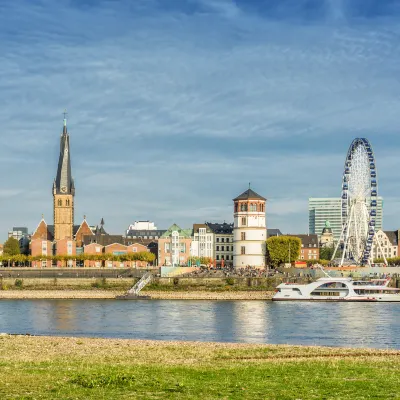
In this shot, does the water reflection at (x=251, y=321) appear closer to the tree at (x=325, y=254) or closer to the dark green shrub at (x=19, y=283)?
the dark green shrub at (x=19, y=283)

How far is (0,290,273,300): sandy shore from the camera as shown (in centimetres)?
8944

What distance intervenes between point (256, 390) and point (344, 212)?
9720 centimetres

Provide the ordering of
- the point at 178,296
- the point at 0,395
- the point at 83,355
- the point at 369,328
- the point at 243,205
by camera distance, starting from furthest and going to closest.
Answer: the point at 243,205
the point at 178,296
the point at 369,328
the point at 83,355
the point at 0,395

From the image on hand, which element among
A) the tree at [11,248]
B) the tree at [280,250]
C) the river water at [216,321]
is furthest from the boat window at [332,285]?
the tree at [11,248]

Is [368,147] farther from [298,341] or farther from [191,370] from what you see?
[191,370]

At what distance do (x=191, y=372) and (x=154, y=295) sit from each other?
67.5 meters

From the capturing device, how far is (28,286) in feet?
342

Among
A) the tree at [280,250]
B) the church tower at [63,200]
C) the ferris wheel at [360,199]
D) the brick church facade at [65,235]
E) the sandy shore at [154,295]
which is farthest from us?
the church tower at [63,200]

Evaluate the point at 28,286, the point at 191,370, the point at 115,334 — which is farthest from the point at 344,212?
the point at 191,370

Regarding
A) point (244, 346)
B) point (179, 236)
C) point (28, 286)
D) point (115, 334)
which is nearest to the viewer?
point (244, 346)

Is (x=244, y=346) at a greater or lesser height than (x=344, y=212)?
lesser

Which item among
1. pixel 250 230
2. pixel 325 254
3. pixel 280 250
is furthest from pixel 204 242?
pixel 325 254

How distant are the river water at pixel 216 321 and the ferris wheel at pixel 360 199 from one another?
33536 millimetres

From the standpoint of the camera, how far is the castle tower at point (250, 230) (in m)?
134
